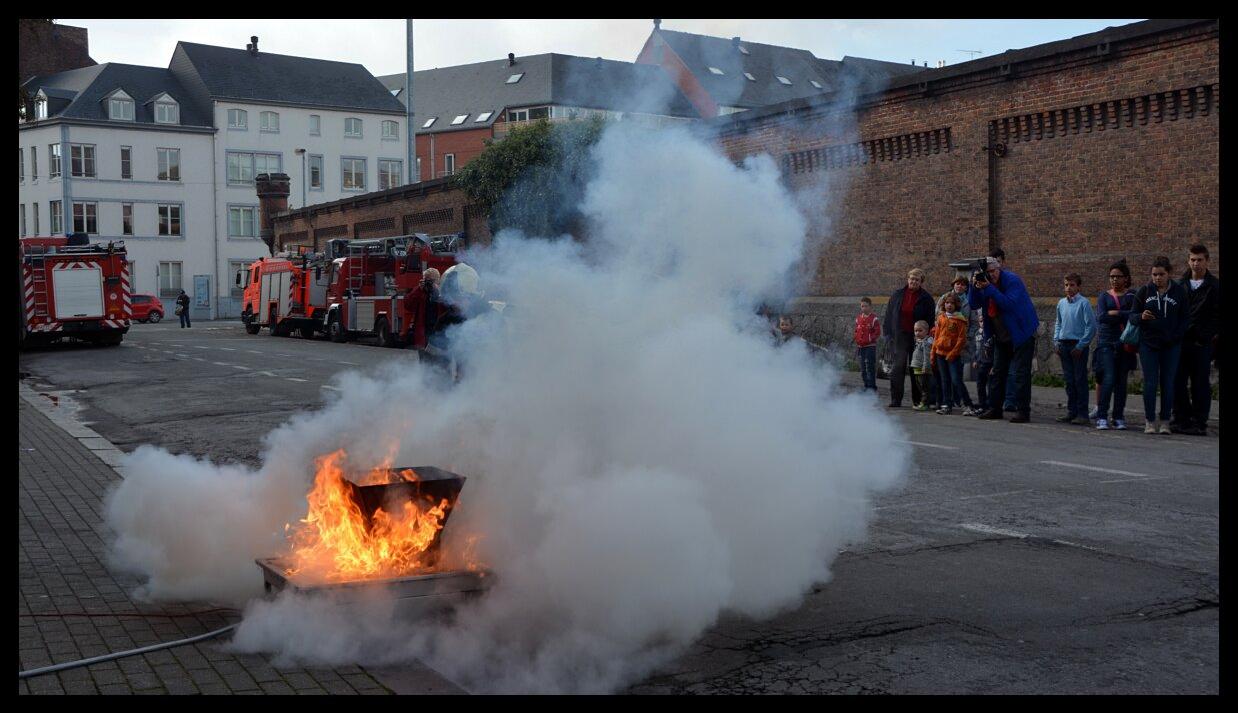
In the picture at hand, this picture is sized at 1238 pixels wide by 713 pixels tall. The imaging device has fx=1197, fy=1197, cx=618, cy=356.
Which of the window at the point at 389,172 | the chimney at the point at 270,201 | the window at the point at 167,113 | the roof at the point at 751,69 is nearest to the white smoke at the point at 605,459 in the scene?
the roof at the point at 751,69

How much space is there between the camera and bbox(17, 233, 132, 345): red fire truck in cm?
3259

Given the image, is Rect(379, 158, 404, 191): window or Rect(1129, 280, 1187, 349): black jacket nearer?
Rect(1129, 280, 1187, 349): black jacket

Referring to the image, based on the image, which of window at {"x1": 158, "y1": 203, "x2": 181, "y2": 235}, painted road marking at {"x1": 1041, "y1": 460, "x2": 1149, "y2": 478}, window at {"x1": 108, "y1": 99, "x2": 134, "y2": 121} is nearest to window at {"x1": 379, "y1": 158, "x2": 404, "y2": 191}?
window at {"x1": 158, "y1": 203, "x2": 181, "y2": 235}

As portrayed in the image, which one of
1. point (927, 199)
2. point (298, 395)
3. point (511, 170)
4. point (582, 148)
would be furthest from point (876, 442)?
point (927, 199)

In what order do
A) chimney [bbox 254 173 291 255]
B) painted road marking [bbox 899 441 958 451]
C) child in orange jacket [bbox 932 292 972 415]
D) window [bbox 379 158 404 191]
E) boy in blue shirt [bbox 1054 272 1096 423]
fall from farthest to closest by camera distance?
window [bbox 379 158 404 191]
chimney [bbox 254 173 291 255]
child in orange jacket [bbox 932 292 972 415]
boy in blue shirt [bbox 1054 272 1096 423]
painted road marking [bbox 899 441 958 451]

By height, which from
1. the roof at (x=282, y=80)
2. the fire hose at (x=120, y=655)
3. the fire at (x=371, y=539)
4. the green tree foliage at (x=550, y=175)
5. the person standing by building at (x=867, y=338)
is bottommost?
the fire hose at (x=120, y=655)

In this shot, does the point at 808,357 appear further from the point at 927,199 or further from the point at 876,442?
the point at 927,199

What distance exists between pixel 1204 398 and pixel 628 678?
35.6 feet

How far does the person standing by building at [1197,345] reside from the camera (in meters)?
13.2

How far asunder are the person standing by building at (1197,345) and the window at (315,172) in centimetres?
6913

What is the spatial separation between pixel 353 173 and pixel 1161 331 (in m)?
70.3

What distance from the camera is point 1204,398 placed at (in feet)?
43.9

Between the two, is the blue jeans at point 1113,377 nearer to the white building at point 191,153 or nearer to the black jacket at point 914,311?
the black jacket at point 914,311

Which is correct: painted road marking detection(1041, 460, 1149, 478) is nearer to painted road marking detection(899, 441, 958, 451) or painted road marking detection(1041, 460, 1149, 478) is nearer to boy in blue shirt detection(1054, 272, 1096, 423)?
painted road marking detection(899, 441, 958, 451)
